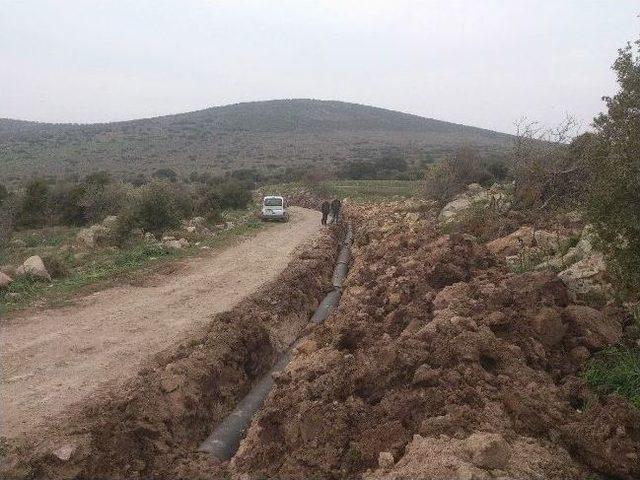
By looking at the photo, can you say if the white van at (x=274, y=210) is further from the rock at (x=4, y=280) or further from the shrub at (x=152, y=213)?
the rock at (x=4, y=280)

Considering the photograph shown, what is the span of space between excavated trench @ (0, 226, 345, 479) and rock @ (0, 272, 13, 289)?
17.3 feet

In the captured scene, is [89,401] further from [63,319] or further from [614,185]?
[614,185]

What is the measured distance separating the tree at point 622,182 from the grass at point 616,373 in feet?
2.41

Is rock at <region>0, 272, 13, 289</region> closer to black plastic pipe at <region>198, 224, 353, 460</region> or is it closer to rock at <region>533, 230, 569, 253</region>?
black plastic pipe at <region>198, 224, 353, 460</region>

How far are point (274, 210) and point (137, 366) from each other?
20061 mm

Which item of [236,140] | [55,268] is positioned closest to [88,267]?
[55,268]

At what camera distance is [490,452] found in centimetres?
420

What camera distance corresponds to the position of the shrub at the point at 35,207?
27.2 m

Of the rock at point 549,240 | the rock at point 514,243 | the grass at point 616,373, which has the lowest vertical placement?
the grass at point 616,373

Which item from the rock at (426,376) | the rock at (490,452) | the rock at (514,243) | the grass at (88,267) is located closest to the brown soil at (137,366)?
the grass at (88,267)

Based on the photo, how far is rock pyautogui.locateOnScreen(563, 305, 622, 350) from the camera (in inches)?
240

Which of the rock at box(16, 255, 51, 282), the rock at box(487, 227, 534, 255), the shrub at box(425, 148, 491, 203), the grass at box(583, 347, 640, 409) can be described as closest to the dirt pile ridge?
the grass at box(583, 347, 640, 409)

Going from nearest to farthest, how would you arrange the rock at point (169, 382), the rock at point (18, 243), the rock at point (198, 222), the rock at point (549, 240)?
the rock at point (169, 382) < the rock at point (549, 240) < the rock at point (18, 243) < the rock at point (198, 222)

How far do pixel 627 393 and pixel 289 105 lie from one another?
351 feet
